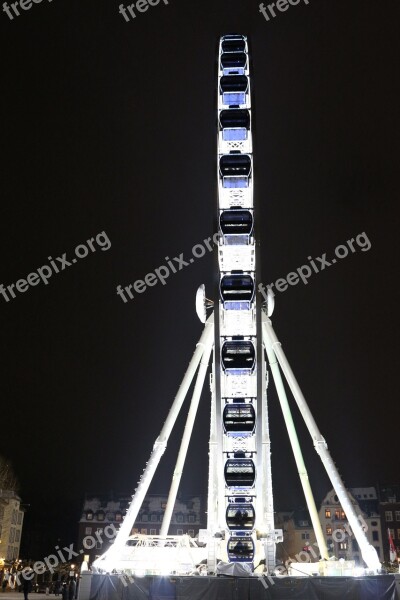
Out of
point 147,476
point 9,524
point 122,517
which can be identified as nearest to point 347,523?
point 122,517

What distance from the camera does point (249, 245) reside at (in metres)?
37.0

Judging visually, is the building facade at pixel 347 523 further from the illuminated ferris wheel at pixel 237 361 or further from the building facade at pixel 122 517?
the illuminated ferris wheel at pixel 237 361

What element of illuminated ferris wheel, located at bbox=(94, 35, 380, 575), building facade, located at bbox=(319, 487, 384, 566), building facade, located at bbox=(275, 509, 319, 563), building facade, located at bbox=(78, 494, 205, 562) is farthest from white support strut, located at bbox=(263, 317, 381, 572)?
building facade, located at bbox=(275, 509, 319, 563)

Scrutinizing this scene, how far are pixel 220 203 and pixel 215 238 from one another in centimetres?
227

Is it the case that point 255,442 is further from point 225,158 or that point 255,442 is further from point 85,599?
point 225,158

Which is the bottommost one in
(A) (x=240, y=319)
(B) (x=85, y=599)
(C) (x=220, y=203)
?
(B) (x=85, y=599)

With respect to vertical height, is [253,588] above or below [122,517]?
below

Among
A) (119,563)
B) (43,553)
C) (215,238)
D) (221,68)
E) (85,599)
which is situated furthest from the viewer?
(43,553)

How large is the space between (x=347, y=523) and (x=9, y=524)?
54716mm

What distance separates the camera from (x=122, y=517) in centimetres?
11975

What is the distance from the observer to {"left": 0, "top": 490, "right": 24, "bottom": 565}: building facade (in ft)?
329

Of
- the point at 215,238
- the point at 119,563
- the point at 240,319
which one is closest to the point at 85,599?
the point at 119,563

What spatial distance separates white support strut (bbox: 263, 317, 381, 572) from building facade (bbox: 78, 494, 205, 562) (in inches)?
3291

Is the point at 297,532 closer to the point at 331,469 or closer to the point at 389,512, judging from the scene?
the point at 389,512
